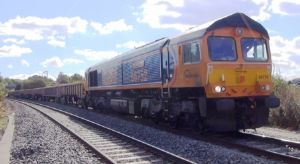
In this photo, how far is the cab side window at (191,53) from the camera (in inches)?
512

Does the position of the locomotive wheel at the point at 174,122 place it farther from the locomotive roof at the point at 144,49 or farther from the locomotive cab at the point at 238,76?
the locomotive roof at the point at 144,49

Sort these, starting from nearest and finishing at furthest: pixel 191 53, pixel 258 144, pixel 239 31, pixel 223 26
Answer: pixel 258 144 → pixel 223 26 → pixel 239 31 → pixel 191 53

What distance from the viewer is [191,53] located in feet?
43.9

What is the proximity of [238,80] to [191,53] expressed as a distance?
5.19ft

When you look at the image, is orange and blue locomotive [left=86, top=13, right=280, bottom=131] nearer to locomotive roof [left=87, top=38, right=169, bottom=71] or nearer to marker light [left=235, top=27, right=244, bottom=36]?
marker light [left=235, top=27, right=244, bottom=36]

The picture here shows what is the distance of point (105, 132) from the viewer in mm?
15906

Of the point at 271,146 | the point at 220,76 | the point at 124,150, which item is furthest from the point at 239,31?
the point at 124,150

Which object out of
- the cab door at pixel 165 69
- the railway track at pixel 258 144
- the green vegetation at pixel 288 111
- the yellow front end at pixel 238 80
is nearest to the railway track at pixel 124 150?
the railway track at pixel 258 144

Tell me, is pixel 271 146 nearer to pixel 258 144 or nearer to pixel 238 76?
pixel 258 144

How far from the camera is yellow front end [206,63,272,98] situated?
40.9 feet

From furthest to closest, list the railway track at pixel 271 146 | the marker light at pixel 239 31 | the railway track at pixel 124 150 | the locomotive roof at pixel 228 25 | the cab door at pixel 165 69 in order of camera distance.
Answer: the cab door at pixel 165 69, the marker light at pixel 239 31, the locomotive roof at pixel 228 25, the railway track at pixel 124 150, the railway track at pixel 271 146

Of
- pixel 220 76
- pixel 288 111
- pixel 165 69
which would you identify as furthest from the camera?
pixel 288 111

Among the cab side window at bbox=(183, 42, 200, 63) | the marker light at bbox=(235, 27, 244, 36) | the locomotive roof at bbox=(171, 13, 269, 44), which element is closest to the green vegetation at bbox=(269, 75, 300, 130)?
the locomotive roof at bbox=(171, 13, 269, 44)

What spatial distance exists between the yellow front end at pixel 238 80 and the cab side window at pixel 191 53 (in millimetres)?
670
